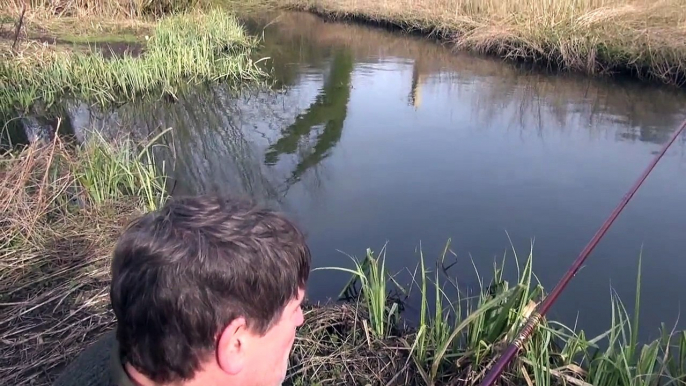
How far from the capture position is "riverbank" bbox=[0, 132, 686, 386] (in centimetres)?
245

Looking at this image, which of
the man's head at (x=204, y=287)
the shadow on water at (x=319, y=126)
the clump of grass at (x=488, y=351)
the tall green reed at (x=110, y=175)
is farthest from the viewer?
the shadow on water at (x=319, y=126)

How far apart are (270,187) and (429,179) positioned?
1332 millimetres

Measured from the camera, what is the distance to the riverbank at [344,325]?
2.45 metres

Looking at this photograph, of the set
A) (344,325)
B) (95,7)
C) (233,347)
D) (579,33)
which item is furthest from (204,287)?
(95,7)

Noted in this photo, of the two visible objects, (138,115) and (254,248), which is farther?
(138,115)

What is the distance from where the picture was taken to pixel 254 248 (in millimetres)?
956

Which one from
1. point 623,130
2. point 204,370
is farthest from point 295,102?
point 204,370

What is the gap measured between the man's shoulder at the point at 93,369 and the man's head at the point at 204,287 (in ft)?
0.73

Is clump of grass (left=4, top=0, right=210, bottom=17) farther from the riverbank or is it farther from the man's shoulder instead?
the man's shoulder

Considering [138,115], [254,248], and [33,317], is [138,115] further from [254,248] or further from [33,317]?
[254,248]

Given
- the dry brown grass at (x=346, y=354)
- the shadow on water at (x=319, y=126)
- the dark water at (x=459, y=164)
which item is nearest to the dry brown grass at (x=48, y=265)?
the dry brown grass at (x=346, y=354)

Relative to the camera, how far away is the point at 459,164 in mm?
5680

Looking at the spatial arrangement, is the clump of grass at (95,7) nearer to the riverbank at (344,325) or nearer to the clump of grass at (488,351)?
the riverbank at (344,325)

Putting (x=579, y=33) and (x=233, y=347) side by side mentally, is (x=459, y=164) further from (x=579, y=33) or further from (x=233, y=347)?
(x=233, y=347)
